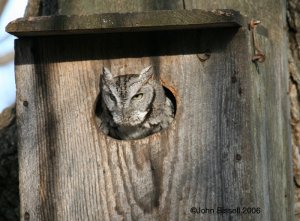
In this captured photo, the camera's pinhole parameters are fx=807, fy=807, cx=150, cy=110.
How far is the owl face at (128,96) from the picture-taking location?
3.20 metres

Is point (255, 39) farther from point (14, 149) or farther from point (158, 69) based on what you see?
point (14, 149)

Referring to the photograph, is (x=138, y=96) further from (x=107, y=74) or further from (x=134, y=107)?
(x=107, y=74)

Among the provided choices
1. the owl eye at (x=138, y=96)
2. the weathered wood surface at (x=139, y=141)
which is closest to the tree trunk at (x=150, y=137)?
the weathered wood surface at (x=139, y=141)

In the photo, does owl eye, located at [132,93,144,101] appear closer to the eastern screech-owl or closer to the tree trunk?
the eastern screech-owl

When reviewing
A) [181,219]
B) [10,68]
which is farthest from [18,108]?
[10,68]

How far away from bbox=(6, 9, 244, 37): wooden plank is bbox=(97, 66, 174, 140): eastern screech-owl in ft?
0.88

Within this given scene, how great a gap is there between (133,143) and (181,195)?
28 cm

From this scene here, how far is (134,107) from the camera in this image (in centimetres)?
339

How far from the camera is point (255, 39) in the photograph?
3.13 m

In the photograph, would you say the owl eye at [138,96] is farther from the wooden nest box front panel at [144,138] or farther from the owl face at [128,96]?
the wooden nest box front panel at [144,138]

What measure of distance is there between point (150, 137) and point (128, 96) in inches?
10.8

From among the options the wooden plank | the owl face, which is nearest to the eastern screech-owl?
the owl face

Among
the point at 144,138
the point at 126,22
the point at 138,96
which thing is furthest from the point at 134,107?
the point at 126,22

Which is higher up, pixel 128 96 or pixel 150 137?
pixel 128 96
